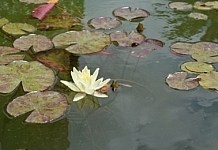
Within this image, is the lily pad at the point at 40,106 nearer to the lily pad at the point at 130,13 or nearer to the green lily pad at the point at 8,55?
the green lily pad at the point at 8,55

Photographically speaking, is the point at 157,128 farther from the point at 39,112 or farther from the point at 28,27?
the point at 28,27

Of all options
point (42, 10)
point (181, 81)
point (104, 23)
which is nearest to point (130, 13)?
point (104, 23)

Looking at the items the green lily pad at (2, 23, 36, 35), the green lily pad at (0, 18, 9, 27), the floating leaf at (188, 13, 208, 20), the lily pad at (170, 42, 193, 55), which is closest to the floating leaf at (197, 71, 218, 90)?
the lily pad at (170, 42, 193, 55)

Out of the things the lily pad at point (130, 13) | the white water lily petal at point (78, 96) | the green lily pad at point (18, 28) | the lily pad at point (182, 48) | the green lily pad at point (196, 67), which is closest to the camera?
the white water lily petal at point (78, 96)

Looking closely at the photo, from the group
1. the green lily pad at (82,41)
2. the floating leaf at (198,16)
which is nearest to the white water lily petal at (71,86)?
the green lily pad at (82,41)

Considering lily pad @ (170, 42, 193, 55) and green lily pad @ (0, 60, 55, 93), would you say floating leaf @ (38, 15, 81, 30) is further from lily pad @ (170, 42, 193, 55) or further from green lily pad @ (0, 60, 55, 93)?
lily pad @ (170, 42, 193, 55)

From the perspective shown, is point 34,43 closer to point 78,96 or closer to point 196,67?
point 78,96
